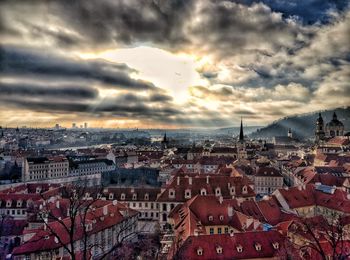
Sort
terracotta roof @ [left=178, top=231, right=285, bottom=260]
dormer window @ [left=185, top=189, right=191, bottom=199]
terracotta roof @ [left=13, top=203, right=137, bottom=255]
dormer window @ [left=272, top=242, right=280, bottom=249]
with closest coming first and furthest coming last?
terracotta roof @ [left=178, top=231, right=285, bottom=260] < dormer window @ [left=272, top=242, right=280, bottom=249] < terracotta roof @ [left=13, top=203, right=137, bottom=255] < dormer window @ [left=185, top=189, right=191, bottom=199]

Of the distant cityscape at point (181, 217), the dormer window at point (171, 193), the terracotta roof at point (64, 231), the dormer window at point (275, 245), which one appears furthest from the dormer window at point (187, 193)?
the dormer window at point (275, 245)

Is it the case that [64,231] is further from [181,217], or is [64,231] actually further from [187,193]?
[187,193]

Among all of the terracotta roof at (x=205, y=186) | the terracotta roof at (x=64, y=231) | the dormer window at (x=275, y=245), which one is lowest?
the terracotta roof at (x=64, y=231)

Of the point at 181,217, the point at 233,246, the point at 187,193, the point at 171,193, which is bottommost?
the point at 181,217

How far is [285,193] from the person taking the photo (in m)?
50.3

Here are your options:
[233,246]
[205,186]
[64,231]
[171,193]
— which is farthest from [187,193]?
[233,246]

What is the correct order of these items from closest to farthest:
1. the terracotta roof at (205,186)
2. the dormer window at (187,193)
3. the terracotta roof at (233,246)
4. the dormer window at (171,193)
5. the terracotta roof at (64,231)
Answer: the terracotta roof at (233,246)
the terracotta roof at (64,231)
the dormer window at (187,193)
the dormer window at (171,193)
the terracotta roof at (205,186)

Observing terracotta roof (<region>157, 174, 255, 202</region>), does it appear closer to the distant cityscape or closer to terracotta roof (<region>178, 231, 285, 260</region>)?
the distant cityscape

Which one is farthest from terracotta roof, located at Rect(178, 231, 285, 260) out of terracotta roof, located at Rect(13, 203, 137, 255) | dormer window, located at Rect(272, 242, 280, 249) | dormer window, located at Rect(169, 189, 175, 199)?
dormer window, located at Rect(169, 189, 175, 199)

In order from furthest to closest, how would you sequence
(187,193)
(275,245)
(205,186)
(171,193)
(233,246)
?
(205,186), (171,193), (187,193), (275,245), (233,246)

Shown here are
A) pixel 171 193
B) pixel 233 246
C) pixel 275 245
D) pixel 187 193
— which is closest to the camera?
pixel 233 246

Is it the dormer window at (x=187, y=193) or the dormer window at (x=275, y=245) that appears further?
the dormer window at (x=187, y=193)

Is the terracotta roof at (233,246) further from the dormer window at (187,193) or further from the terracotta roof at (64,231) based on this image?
the dormer window at (187,193)

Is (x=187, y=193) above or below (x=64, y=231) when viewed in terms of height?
above
